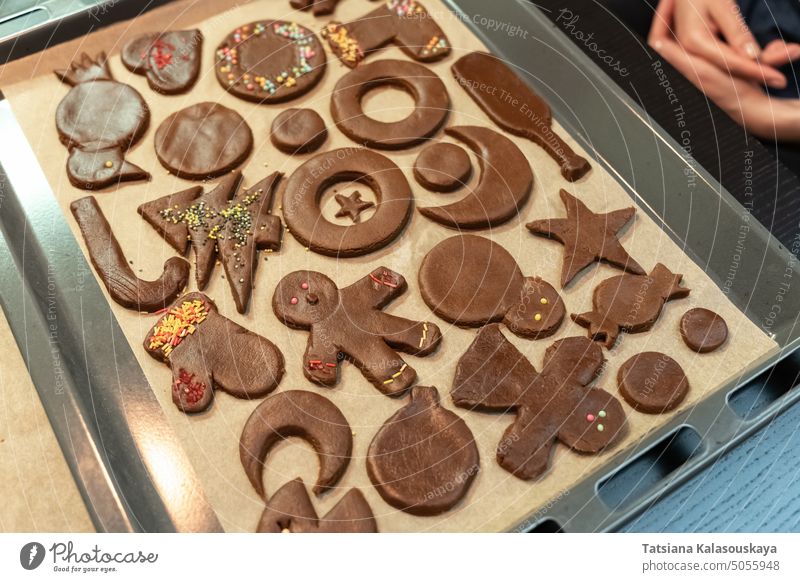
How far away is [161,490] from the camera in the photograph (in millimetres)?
2426

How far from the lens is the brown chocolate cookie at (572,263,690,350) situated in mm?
2682

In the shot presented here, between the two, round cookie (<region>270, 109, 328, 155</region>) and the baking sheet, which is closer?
the baking sheet

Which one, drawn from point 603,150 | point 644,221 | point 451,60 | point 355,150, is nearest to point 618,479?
point 644,221

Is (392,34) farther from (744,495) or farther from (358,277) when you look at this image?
(744,495)

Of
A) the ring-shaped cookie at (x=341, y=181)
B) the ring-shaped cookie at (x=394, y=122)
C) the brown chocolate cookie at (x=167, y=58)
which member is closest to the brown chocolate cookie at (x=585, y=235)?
the ring-shaped cookie at (x=341, y=181)

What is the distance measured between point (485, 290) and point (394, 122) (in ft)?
2.92

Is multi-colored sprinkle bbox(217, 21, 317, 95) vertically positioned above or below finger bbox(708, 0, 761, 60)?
below

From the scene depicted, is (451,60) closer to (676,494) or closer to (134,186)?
(134,186)

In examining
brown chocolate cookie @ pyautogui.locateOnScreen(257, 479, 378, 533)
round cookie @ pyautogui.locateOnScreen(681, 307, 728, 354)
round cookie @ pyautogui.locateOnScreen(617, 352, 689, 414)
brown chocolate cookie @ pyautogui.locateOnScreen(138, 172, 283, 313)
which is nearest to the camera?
brown chocolate cookie @ pyautogui.locateOnScreen(257, 479, 378, 533)

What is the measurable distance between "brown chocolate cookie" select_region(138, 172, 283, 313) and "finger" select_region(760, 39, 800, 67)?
7.46 ft

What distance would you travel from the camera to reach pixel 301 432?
8.16ft

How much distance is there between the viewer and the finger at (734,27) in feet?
11.5

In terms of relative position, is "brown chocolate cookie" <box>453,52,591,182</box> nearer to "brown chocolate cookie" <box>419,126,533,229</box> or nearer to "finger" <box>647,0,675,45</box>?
"brown chocolate cookie" <box>419,126,533,229</box>

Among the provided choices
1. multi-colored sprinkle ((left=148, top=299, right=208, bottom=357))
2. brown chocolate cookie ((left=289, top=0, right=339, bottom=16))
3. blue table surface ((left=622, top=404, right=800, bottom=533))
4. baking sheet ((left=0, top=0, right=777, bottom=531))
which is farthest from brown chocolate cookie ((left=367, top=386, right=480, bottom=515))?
brown chocolate cookie ((left=289, top=0, right=339, bottom=16))
